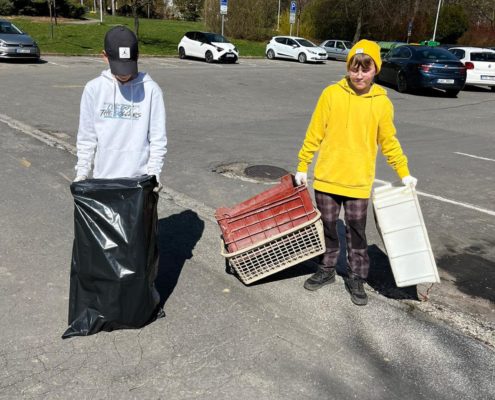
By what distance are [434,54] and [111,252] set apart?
640 inches

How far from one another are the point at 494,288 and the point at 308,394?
2.21 m

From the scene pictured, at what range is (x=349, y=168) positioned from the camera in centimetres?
355

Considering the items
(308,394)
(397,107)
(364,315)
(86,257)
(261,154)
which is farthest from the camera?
(397,107)

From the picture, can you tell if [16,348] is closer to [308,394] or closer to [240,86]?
[308,394]

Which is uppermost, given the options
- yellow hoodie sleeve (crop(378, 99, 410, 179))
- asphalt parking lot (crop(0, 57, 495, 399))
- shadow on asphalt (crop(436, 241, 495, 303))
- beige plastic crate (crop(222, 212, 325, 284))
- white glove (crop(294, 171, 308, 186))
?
yellow hoodie sleeve (crop(378, 99, 410, 179))

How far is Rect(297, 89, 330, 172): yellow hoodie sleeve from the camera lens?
354cm

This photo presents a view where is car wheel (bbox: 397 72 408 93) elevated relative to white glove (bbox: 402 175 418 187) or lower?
lower

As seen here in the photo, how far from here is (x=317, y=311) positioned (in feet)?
12.1

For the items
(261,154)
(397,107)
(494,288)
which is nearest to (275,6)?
(397,107)

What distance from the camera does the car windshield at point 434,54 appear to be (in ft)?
54.2

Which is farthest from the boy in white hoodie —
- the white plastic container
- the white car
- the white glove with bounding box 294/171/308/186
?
the white car

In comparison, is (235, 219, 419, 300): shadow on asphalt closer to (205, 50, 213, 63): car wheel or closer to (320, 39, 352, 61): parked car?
(205, 50, 213, 63): car wheel

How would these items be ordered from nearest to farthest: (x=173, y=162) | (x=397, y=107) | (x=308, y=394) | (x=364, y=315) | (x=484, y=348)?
(x=308, y=394)
(x=484, y=348)
(x=364, y=315)
(x=173, y=162)
(x=397, y=107)

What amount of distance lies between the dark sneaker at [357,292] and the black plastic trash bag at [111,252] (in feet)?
5.13
